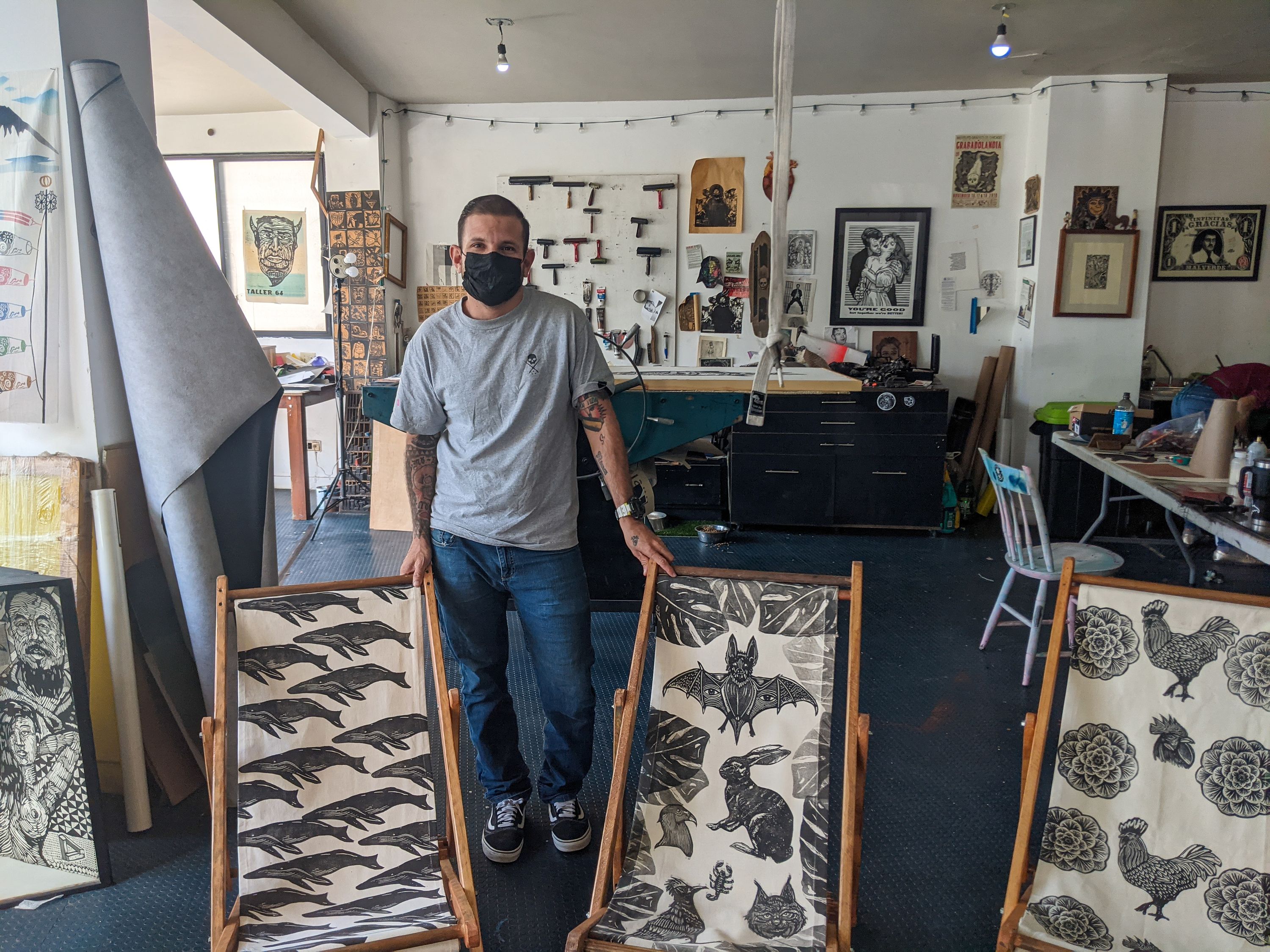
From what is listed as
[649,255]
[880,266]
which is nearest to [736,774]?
[649,255]

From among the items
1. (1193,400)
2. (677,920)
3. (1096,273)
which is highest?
(1096,273)

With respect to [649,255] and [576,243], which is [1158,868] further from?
[576,243]

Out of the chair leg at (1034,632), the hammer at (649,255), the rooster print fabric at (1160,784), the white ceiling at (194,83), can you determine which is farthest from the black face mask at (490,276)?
the hammer at (649,255)

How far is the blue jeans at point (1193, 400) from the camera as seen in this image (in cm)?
400

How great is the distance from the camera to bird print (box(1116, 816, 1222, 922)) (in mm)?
1452

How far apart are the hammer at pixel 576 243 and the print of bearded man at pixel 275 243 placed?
1.84 meters

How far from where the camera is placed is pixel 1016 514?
3166 millimetres

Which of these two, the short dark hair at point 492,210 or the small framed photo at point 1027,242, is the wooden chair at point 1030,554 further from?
the small framed photo at point 1027,242

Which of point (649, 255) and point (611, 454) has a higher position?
point (649, 255)

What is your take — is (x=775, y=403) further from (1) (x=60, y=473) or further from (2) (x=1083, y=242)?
(1) (x=60, y=473)

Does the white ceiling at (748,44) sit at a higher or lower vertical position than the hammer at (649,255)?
higher

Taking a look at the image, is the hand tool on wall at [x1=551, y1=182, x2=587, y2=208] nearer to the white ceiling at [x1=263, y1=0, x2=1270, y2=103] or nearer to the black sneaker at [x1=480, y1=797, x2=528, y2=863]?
the white ceiling at [x1=263, y1=0, x2=1270, y2=103]

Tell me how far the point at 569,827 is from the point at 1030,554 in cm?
Answer: 196

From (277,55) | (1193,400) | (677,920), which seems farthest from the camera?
(1193,400)
